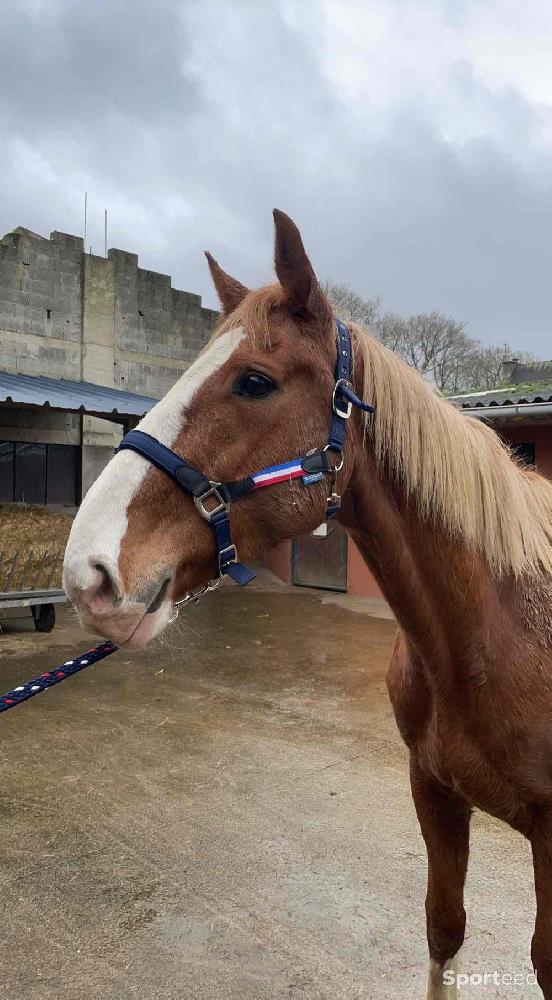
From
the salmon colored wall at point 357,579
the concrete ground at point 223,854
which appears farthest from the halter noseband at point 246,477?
the salmon colored wall at point 357,579

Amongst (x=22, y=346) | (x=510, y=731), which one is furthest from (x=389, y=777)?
(x=22, y=346)

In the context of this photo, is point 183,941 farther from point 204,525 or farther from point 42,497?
point 42,497

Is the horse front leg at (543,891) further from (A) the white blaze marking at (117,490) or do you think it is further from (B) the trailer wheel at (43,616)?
(B) the trailer wheel at (43,616)

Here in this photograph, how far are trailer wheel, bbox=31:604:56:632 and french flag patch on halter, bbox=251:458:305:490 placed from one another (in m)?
7.08

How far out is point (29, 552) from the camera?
23.4 feet

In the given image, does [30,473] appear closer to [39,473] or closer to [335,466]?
[39,473]

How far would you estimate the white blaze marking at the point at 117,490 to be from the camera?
107cm

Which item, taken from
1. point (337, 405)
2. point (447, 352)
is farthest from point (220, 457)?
point (447, 352)

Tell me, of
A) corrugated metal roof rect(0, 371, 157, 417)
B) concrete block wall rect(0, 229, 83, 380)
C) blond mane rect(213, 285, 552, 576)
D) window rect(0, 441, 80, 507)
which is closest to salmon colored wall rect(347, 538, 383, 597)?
corrugated metal roof rect(0, 371, 157, 417)

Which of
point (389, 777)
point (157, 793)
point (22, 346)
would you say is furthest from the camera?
point (22, 346)

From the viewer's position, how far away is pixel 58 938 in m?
2.36

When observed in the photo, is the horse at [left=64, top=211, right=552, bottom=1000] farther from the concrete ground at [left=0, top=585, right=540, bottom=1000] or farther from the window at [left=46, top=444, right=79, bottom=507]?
the window at [left=46, top=444, right=79, bottom=507]

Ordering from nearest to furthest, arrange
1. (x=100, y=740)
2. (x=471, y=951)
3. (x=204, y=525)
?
(x=204, y=525), (x=471, y=951), (x=100, y=740)

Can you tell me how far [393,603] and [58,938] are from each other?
6.52 feet
